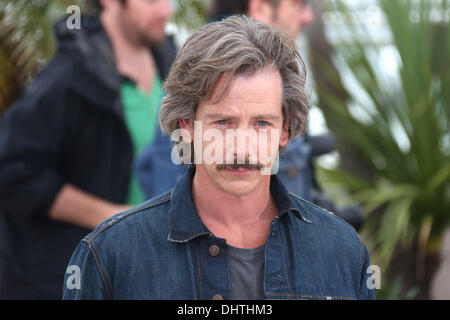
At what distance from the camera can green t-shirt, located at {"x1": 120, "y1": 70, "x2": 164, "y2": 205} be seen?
9.29 ft

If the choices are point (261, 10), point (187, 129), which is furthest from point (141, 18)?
point (187, 129)

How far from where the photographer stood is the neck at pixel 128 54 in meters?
2.97

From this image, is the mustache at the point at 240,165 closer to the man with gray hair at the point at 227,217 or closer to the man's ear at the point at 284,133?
the man with gray hair at the point at 227,217

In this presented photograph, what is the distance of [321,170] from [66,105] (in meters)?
2.58

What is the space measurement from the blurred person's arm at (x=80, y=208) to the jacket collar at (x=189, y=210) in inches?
47.2

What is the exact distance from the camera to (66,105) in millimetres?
2703

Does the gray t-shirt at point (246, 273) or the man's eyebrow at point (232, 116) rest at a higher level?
the man's eyebrow at point (232, 116)

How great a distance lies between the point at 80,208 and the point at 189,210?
4.35 feet

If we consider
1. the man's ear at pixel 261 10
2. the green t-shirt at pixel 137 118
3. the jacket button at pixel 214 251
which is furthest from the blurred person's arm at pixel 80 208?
the jacket button at pixel 214 251

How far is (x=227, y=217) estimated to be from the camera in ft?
4.81

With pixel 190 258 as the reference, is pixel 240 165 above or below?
above

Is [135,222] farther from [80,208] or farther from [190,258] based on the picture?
[80,208]
